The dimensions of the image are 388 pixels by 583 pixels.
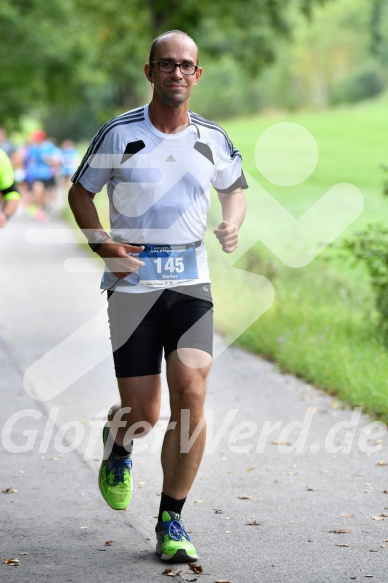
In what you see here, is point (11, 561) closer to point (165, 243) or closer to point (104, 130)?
point (165, 243)

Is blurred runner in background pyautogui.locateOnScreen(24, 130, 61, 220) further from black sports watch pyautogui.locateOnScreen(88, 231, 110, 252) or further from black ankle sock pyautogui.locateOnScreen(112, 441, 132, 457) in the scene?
black sports watch pyautogui.locateOnScreen(88, 231, 110, 252)

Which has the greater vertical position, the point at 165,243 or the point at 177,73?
the point at 177,73

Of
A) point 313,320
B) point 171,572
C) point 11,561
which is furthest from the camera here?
point 313,320

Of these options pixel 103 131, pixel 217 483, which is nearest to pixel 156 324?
pixel 103 131

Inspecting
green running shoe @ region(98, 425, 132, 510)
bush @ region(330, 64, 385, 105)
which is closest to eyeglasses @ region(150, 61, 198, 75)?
green running shoe @ region(98, 425, 132, 510)

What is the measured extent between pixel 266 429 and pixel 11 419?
163 cm

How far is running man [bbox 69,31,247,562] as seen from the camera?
509 cm

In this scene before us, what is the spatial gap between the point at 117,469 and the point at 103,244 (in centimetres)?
114

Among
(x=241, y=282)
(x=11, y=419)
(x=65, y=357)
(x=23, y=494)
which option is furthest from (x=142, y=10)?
(x=23, y=494)

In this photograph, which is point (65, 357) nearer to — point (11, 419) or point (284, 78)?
point (11, 419)

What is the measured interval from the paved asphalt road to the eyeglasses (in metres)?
2.02

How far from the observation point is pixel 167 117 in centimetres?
518

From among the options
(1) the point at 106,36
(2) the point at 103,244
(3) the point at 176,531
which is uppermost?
(1) the point at 106,36

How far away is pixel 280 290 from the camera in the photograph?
12977 mm
